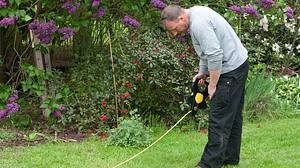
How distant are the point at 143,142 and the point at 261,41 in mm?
4422

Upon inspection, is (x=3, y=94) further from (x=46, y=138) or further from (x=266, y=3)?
(x=266, y=3)

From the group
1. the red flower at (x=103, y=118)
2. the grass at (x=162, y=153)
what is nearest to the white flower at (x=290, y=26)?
the grass at (x=162, y=153)

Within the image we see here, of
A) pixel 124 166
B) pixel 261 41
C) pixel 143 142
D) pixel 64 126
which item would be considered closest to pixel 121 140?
pixel 143 142

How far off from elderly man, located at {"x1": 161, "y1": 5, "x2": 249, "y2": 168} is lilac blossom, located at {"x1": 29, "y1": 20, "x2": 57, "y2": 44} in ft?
5.40

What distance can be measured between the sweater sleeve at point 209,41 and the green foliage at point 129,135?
166cm

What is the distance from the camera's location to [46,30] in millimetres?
5969

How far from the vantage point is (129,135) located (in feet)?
19.9

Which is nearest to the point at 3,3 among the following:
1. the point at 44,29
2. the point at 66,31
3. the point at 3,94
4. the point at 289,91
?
the point at 44,29

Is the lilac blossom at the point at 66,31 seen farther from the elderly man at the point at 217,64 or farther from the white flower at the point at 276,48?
the white flower at the point at 276,48

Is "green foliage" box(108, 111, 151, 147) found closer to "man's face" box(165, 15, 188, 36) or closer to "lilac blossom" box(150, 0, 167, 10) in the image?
"lilac blossom" box(150, 0, 167, 10)

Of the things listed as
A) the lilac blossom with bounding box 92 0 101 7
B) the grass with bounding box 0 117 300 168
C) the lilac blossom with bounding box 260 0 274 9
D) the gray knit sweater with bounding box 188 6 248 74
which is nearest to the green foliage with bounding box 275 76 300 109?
the grass with bounding box 0 117 300 168

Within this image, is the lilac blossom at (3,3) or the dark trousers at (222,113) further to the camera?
the lilac blossom at (3,3)

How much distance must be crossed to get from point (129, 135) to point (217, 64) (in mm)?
1714

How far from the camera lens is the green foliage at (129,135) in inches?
237
